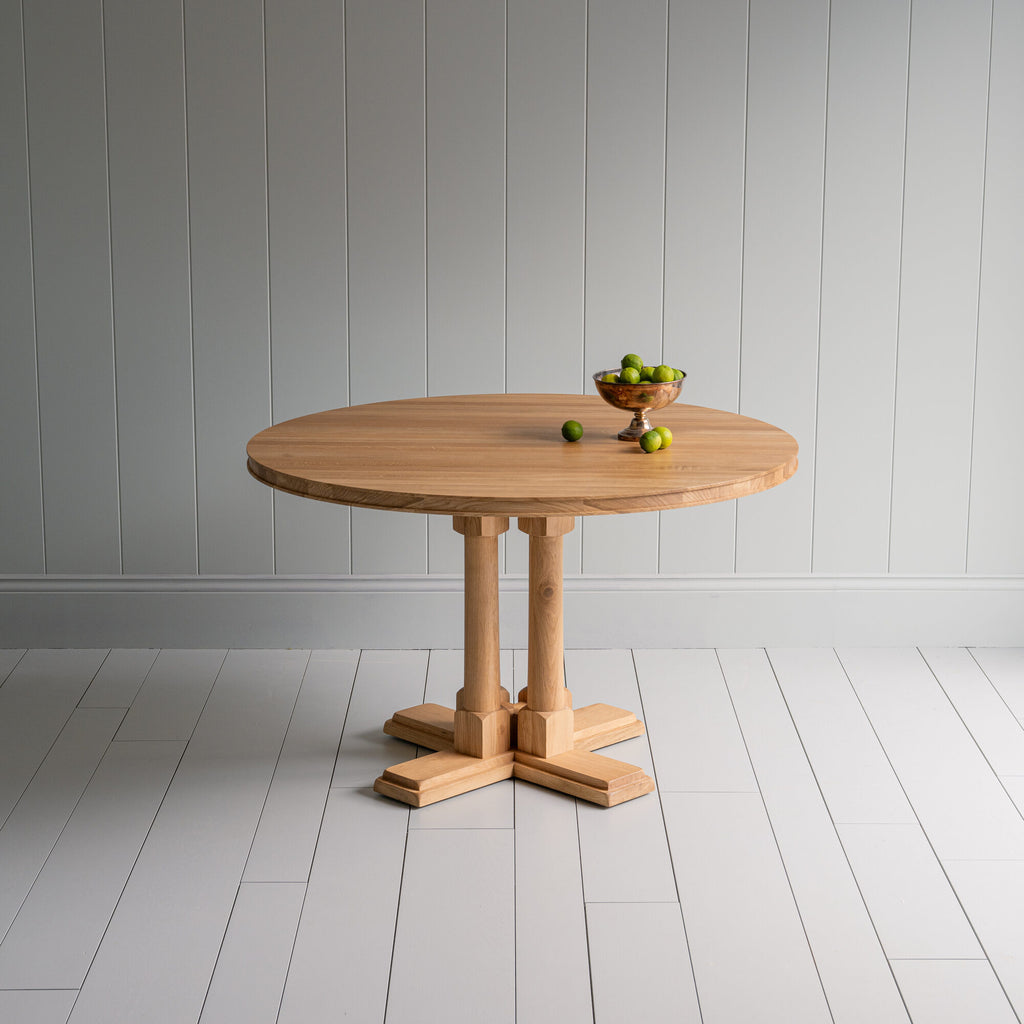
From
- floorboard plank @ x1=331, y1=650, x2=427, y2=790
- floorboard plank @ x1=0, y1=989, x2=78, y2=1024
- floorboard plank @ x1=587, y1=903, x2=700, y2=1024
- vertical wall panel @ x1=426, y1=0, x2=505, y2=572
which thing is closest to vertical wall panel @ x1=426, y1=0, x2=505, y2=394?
vertical wall panel @ x1=426, y1=0, x2=505, y2=572

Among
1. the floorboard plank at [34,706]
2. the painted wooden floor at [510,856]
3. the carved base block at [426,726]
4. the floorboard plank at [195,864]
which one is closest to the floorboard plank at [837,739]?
the painted wooden floor at [510,856]

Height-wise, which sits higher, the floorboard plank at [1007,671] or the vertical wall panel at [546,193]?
the vertical wall panel at [546,193]

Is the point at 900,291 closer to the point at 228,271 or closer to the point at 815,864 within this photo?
the point at 815,864

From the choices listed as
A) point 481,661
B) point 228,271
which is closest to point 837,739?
point 481,661

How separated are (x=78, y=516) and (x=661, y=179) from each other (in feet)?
5.78

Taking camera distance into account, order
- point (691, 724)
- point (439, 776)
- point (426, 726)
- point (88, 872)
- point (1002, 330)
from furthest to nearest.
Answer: point (1002, 330)
point (691, 724)
point (426, 726)
point (439, 776)
point (88, 872)

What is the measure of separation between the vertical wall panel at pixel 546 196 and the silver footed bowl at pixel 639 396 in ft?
2.65

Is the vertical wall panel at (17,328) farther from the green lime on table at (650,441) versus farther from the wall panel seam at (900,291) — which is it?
the wall panel seam at (900,291)

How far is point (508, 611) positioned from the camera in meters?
3.50

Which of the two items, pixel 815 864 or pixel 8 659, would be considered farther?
pixel 8 659

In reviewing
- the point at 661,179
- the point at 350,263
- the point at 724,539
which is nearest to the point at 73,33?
the point at 350,263

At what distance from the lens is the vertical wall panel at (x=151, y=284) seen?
3223mm

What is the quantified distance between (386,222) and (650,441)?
1.21m

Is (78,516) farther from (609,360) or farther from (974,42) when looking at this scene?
(974,42)
